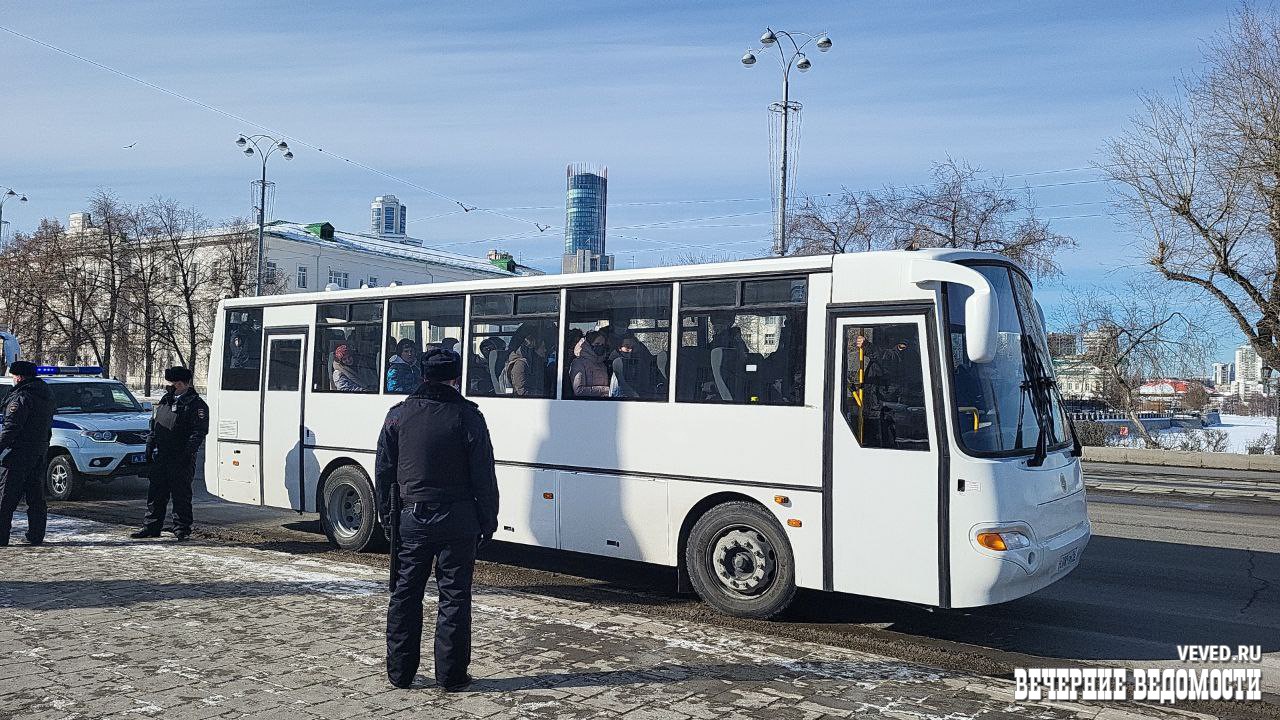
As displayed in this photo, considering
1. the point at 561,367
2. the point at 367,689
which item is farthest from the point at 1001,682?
the point at 561,367

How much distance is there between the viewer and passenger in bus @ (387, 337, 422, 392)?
33.4 ft

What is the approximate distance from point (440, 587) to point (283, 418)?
6460 mm

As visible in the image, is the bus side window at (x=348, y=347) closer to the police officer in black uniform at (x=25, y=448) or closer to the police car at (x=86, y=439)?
the police officer in black uniform at (x=25, y=448)

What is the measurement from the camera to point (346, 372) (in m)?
10.8

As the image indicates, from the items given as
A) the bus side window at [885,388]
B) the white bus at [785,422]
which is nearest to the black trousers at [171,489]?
the white bus at [785,422]

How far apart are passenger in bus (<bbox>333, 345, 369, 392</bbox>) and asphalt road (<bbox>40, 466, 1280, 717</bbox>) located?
67.6 inches

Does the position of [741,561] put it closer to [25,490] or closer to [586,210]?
[25,490]

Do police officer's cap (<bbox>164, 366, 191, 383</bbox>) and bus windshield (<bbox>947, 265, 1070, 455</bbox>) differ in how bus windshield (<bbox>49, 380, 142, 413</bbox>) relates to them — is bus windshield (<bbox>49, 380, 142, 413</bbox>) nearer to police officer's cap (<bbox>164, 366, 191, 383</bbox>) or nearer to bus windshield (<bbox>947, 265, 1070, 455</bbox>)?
police officer's cap (<bbox>164, 366, 191, 383</bbox>)

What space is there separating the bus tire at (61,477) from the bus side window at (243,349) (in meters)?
4.35

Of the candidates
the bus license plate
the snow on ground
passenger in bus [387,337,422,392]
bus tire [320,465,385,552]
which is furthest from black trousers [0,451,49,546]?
the snow on ground

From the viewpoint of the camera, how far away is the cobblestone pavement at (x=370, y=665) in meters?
5.40

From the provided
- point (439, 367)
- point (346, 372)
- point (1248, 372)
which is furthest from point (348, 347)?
point (1248, 372)

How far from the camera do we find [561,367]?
8945mm

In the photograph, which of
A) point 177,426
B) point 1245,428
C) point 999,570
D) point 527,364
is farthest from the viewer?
point 1245,428
